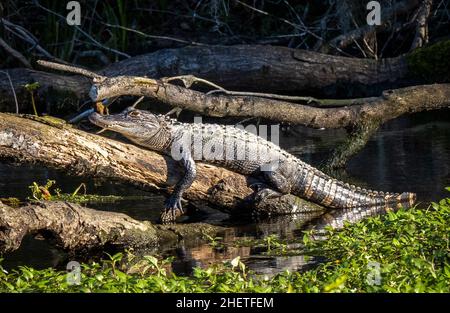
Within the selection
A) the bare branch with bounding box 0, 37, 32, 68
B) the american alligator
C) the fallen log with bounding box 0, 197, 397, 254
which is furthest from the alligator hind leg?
the bare branch with bounding box 0, 37, 32, 68

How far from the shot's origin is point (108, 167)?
7.96m

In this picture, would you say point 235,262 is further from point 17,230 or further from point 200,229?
point 200,229

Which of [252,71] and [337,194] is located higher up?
[252,71]

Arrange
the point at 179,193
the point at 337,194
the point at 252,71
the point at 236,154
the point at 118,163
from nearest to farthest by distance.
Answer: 1. the point at 118,163
2. the point at 179,193
3. the point at 236,154
4. the point at 337,194
5. the point at 252,71

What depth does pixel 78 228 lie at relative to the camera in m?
7.26

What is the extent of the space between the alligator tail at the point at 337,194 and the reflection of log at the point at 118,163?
149mm

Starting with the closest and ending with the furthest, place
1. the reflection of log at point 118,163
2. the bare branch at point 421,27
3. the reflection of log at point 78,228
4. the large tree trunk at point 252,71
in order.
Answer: the reflection of log at point 78,228, the reflection of log at point 118,163, the large tree trunk at point 252,71, the bare branch at point 421,27

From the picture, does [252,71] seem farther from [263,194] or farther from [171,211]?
[171,211]

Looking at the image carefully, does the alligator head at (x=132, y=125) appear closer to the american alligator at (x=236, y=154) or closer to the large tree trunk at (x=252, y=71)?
the american alligator at (x=236, y=154)

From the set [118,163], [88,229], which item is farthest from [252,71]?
[88,229]

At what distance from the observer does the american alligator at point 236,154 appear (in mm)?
8695

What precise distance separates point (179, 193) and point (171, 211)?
0.60ft

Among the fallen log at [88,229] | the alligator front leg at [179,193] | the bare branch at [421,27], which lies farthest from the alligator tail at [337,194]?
the bare branch at [421,27]

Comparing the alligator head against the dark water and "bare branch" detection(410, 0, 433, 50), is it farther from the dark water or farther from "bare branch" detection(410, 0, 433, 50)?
"bare branch" detection(410, 0, 433, 50)
